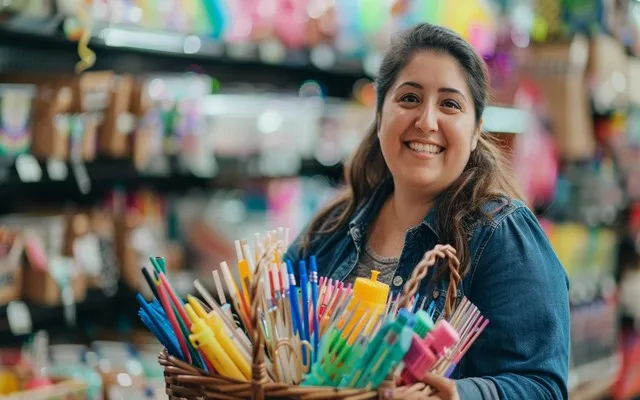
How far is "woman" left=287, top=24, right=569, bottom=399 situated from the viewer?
1.47 m

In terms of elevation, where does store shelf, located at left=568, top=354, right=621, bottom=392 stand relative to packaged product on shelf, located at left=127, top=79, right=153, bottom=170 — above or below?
below

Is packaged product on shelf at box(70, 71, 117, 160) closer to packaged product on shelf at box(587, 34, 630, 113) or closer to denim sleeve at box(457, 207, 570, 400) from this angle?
denim sleeve at box(457, 207, 570, 400)

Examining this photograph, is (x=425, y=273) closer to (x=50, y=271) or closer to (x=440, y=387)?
(x=440, y=387)

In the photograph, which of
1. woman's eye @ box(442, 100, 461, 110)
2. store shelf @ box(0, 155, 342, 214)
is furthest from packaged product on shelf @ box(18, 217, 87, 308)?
woman's eye @ box(442, 100, 461, 110)

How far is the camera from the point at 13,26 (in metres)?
2.71

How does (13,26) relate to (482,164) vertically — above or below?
above

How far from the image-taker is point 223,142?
3617 millimetres

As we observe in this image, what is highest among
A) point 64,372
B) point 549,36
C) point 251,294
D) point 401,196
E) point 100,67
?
point 549,36

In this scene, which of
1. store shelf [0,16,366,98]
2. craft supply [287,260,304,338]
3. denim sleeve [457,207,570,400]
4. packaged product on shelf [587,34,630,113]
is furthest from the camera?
packaged product on shelf [587,34,630,113]

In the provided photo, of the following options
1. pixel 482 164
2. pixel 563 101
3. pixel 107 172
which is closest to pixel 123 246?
pixel 107 172

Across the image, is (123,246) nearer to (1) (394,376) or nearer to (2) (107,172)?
(2) (107,172)

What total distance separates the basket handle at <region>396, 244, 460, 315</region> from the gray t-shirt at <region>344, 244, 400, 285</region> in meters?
0.31

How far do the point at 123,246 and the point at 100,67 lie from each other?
2.75 ft

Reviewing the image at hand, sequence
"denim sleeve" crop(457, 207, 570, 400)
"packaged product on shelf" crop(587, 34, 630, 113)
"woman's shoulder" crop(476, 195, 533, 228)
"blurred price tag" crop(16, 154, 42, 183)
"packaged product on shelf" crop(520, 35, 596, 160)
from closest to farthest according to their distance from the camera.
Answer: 1. "denim sleeve" crop(457, 207, 570, 400)
2. "woman's shoulder" crop(476, 195, 533, 228)
3. "blurred price tag" crop(16, 154, 42, 183)
4. "packaged product on shelf" crop(520, 35, 596, 160)
5. "packaged product on shelf" crop(587, 34, 630, 113)
